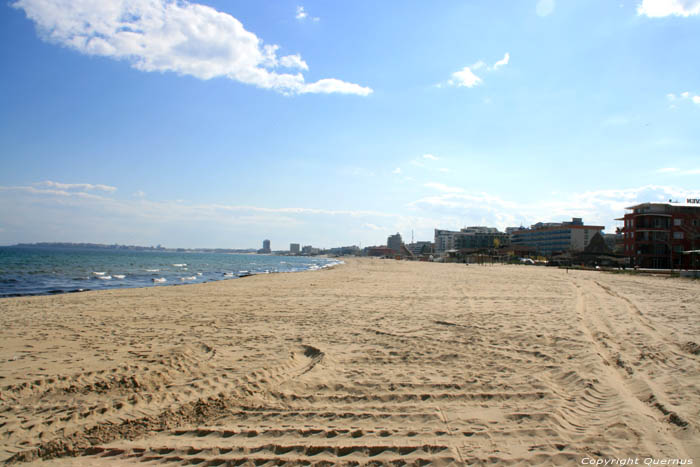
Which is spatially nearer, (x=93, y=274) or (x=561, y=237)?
(x=93, y=274)

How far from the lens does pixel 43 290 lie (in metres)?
21.3

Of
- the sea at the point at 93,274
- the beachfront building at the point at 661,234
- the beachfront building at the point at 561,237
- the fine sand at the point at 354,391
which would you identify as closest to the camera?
the fine sand at the point at 354,391

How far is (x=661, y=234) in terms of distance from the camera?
51188 millimetres

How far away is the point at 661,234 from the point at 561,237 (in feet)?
219

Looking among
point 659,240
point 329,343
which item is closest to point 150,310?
point 329,343

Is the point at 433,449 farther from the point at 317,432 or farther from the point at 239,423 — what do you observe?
the point at 239,423

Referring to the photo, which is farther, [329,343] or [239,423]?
[329,343]

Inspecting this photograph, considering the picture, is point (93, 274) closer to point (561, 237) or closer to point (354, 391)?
point (354, 391)

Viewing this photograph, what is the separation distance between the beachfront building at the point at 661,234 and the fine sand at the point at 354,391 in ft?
170

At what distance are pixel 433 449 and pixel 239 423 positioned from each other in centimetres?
209

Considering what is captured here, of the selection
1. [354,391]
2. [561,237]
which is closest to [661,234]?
[354,391]

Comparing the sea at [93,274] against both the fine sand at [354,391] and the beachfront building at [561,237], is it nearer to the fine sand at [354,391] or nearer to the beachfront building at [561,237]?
the fine sand at [354,391]

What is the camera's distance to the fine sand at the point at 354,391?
3.60 m

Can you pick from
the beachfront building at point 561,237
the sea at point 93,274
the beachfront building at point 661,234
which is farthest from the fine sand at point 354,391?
the beachfront building at point 561,237
